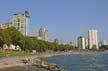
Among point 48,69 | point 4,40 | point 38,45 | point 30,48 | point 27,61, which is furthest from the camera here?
point 38,45

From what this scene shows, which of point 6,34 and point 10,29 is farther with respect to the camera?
point 10,29

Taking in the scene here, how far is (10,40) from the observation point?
128 m

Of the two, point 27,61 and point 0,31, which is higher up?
point 0,31

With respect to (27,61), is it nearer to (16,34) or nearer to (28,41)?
(16,34)

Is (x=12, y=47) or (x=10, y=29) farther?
(x=12, y=47)

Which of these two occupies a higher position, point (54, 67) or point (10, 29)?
point (10, 29)

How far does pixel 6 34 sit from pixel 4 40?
5944 millimetres

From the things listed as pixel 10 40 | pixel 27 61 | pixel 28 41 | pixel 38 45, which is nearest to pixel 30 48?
pixel 28 41

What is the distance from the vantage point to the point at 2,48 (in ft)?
412

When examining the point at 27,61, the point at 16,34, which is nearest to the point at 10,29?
the point at 16,34

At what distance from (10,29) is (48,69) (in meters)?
81.3

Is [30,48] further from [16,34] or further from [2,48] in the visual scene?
[2,48]

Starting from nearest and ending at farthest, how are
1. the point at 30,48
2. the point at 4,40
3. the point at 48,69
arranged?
1. the point at 48,69
2. the point at 4,40
3. the point at 30,48

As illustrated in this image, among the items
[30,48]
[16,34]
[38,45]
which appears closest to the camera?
[16,34]
